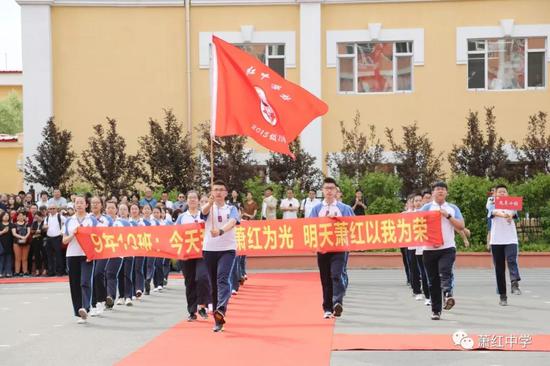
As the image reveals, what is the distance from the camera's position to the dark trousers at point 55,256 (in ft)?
88.3

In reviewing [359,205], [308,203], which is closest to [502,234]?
[308,203]

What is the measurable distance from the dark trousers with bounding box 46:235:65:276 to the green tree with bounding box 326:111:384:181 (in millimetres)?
8765

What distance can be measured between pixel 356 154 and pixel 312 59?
3.74 metres

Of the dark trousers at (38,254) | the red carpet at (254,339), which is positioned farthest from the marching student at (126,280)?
the dark trousers at (38,254)

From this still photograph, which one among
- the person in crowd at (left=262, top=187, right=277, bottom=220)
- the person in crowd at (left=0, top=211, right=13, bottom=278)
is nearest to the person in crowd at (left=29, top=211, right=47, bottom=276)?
the person in crowd at (left=0, top=211, right=13, bottom=278)

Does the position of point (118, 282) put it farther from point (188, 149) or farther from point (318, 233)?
point (188, 149)

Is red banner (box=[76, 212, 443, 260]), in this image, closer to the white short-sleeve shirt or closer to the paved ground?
the white short-sleeve shirt

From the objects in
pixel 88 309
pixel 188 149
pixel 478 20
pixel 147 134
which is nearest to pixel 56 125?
pixel 147 134

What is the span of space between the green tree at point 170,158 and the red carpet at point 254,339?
12498 millimetres

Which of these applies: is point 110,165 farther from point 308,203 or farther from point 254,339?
point 254,339

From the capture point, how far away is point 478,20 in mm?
32375

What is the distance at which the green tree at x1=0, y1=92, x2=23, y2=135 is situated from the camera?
2788 inches

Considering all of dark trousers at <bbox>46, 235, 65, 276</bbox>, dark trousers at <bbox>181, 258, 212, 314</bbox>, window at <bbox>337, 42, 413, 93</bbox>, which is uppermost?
window at <bbox>337, 42, 413, 93</bbox>

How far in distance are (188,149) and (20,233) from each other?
616cm
